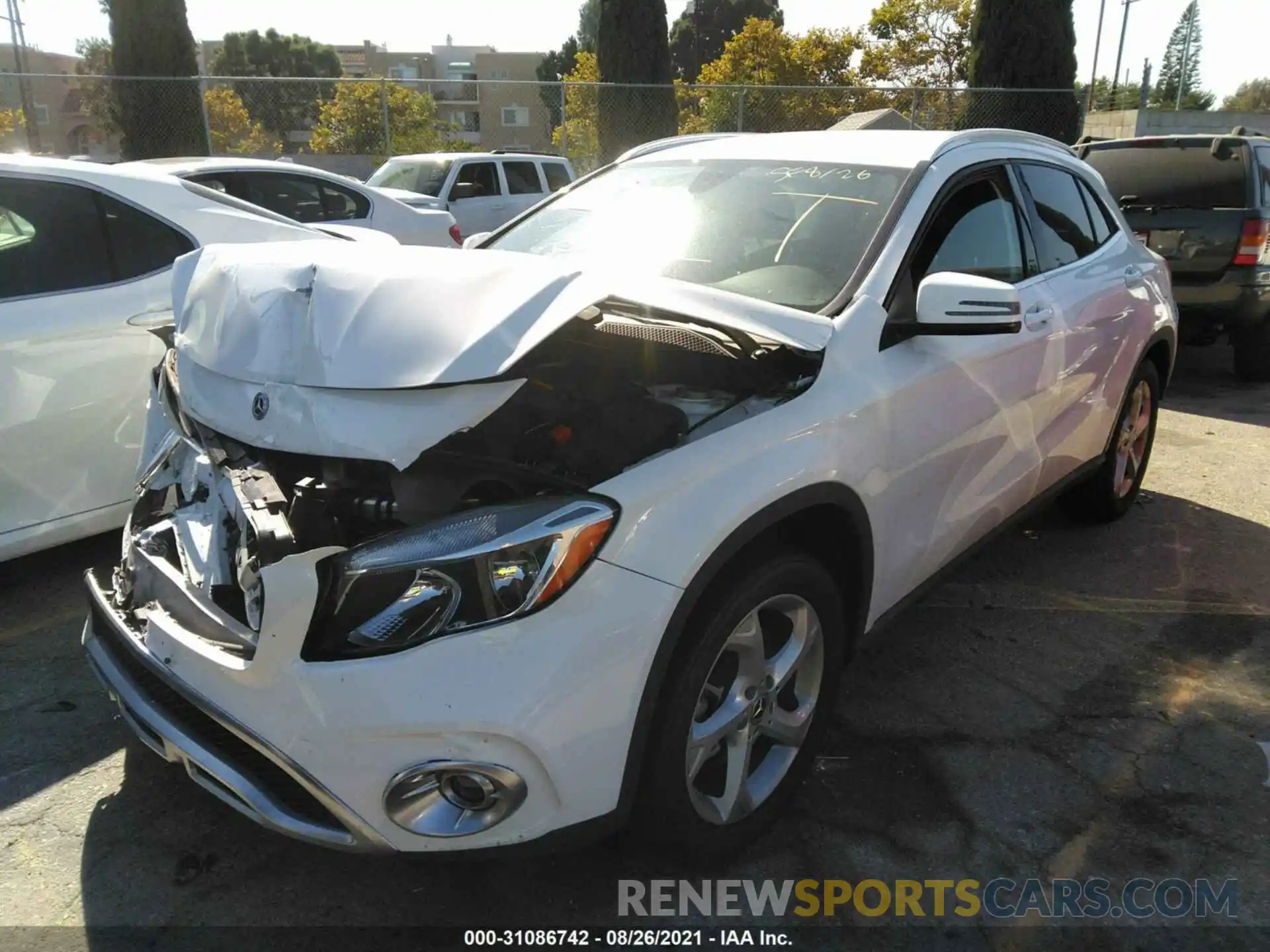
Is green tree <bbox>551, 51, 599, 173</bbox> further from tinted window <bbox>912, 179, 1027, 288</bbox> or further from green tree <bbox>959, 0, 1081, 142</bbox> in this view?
tinted window <bbox>912, 179, 1027, 288</bbox>

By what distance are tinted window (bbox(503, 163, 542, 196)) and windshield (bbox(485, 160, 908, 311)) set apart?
10535mm

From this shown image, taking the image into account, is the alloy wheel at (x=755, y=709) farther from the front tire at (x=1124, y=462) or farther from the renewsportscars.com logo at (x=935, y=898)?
the front tire at (x=1124, y=462)

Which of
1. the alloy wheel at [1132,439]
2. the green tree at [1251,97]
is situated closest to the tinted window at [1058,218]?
the alloy wheel at [1132,439]

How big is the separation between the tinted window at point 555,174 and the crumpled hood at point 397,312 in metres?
12.1

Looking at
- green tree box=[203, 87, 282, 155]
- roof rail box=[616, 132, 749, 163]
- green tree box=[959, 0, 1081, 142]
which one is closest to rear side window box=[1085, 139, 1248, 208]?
roof rail box=[616, 132, 749, 163]

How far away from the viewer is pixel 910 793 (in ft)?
9.16

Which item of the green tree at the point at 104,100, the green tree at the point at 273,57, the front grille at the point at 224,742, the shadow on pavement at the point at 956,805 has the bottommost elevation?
the shadow on pavement at the point at 956,805

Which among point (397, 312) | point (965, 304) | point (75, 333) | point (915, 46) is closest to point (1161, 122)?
point (915, 46)

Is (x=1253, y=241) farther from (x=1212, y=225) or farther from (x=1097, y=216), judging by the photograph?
(x=1097, y=216)

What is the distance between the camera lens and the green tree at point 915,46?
37.5 metres

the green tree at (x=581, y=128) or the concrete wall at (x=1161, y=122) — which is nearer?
the green tree at (x=581, y=128)

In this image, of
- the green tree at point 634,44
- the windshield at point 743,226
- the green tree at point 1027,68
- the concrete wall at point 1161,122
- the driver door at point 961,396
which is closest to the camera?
the driver door at point 961,396

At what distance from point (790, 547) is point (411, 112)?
2297 centimetres

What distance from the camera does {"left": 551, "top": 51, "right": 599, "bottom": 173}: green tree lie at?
1684 centimetres
